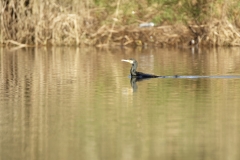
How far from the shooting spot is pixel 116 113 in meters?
12.1

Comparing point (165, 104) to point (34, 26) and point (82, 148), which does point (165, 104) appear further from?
point (34, 26)

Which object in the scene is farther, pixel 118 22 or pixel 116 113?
pixel 118 22

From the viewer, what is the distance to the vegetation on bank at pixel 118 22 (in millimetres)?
29922

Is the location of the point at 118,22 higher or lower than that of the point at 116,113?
higher

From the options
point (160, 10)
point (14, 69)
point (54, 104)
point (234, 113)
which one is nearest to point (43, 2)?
point (160, 10)

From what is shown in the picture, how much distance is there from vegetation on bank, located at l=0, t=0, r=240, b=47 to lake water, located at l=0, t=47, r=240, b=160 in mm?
8178

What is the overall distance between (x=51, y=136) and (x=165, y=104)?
3.19 meters

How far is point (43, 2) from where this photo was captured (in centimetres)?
3005

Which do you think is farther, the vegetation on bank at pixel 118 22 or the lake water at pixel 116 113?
the vegetation on bank at pixel 118 22

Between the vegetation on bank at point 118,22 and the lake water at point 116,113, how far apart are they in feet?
26.8

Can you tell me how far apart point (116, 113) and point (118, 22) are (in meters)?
20.0

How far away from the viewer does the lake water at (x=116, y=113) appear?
30.6 feet

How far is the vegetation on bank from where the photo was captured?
29.9 meters

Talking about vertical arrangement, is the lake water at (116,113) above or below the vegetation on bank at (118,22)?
below
